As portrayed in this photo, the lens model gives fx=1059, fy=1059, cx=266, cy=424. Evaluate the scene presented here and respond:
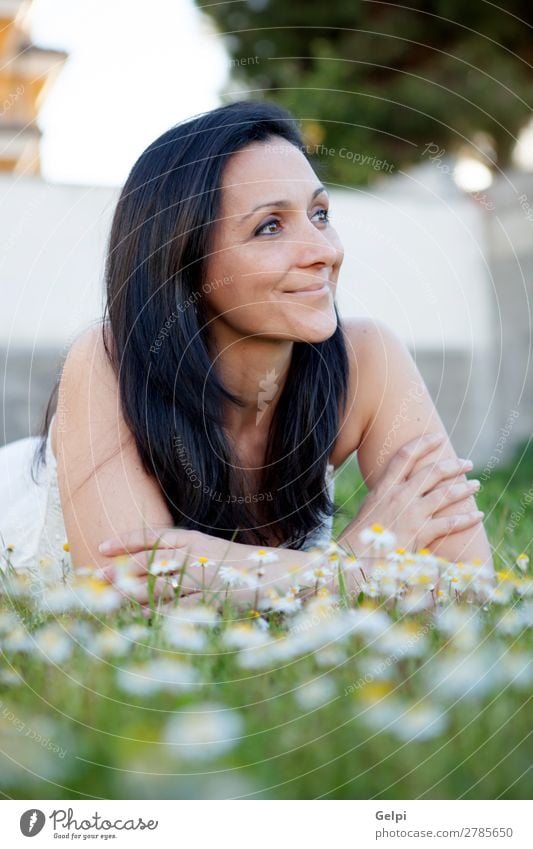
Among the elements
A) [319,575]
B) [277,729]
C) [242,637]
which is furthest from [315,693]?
[319,575]

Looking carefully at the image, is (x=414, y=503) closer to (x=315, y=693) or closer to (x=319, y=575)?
(x=319, y=575)

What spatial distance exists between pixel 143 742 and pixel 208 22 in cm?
691

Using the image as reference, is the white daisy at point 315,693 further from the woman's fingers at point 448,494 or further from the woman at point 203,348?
the woman's fingers at point 448,494

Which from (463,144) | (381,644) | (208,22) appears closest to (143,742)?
(381,644)

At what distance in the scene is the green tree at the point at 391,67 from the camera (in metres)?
6.99

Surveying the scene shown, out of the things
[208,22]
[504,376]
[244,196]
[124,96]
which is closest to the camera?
[244,196]

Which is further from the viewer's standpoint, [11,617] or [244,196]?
[244,196]

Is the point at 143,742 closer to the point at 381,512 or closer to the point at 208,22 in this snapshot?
the point at 381,512

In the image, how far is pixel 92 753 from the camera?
0.97 m

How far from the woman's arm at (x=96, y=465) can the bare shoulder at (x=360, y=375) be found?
50 cm

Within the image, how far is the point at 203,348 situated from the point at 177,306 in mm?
96

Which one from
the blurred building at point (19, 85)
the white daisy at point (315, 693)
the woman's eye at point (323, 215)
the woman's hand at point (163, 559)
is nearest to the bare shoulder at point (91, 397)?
the woman's hand at point (163, 559)

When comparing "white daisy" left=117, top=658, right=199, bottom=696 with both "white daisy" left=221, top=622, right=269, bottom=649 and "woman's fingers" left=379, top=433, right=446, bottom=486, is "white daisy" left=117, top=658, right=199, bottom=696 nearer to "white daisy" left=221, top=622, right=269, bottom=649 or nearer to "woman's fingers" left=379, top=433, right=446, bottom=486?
"white daisy" left=221, top=622, right=269, bottom=649

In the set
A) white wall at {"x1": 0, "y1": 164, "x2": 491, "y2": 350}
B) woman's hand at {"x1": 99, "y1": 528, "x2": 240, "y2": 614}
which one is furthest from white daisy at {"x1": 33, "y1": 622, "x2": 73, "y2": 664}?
white wall at {"x1": 0, "y1": 164, "x2": 491, "y2": 350}
